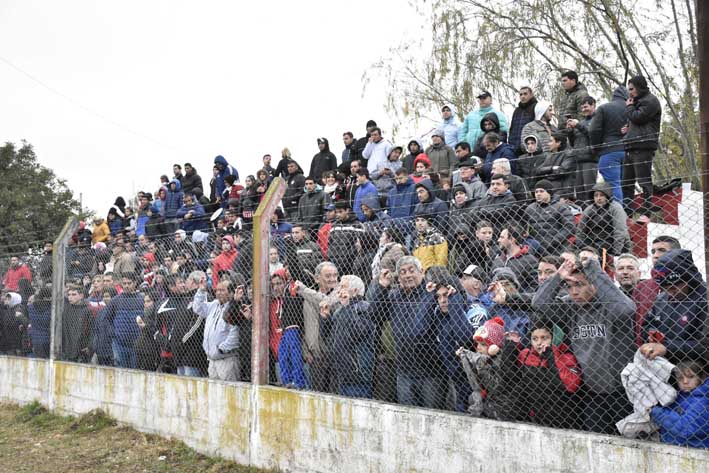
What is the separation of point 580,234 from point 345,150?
667cm

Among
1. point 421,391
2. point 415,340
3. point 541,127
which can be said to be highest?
point 541,127

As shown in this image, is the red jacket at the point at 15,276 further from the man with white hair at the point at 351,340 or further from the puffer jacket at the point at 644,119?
the puffer jacket at the point at 644,119

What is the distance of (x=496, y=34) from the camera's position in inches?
601

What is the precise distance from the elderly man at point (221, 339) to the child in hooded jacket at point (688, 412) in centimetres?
376

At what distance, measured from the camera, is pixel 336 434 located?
5359 mm

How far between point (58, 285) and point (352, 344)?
535 cm

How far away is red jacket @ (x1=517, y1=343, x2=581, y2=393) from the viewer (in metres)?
4.20

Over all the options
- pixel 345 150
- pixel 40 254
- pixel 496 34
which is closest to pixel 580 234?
pixel 345 150

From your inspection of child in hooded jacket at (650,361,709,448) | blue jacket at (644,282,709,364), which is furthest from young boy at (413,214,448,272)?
child in hooded jacket at (650,361,709,448)

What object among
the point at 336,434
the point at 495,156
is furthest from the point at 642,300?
the point at 495,156

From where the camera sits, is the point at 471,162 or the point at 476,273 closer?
the point at 476,273

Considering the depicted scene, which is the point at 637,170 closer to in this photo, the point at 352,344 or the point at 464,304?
the point at 464,304

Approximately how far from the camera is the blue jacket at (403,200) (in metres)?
7.92

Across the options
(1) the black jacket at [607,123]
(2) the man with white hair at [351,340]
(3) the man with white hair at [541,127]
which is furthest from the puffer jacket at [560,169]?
(2) the man with white hair at [351,340]
